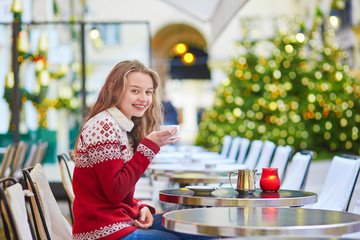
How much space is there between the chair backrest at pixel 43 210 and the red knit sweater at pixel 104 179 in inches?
5.5

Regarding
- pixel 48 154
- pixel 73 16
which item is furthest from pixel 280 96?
pixel 73 16

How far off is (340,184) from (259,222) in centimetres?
190

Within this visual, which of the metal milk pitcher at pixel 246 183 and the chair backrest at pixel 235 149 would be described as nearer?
the metal milk pitcher at pixel 246 183

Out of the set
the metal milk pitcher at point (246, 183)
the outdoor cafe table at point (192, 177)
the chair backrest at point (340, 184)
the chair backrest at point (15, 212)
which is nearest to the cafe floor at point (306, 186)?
the chair backrest at point (340, 184)

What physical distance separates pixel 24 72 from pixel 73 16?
687 cm

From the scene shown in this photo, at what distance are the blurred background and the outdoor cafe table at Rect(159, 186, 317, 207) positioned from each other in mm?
2355

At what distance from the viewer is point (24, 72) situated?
905 centimetres

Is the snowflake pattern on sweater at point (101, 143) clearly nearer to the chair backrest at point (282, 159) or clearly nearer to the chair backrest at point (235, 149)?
the chair backrest at point (282, 159)

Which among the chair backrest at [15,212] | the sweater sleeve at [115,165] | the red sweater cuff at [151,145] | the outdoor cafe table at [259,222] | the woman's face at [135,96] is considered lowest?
the outdoor cafe table at [259,222]

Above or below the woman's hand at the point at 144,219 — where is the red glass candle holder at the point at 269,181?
above

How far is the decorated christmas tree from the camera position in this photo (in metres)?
11.6

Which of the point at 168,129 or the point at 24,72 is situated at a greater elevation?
the point at 24,72

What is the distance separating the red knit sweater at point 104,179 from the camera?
2.69 meters

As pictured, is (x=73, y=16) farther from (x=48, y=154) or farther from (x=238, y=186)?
(x=238, y=186)
